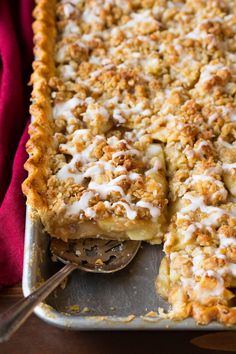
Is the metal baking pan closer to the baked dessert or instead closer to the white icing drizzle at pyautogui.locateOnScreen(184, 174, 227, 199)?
the baked dessert

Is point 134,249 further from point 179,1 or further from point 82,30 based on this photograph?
point 179,1

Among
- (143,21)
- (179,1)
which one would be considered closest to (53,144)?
(143,21)

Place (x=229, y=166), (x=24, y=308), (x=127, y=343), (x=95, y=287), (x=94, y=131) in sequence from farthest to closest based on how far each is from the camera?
(x=94, y=131), (x=229, y=166), (x=95, y=287), (x=127, y=343), (x=24, y=308)

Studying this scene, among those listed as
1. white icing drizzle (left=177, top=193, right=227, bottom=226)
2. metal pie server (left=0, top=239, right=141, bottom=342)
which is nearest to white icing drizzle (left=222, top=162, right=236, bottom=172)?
white icing drizzle (left=177, top=193, right=227, bottom=226)

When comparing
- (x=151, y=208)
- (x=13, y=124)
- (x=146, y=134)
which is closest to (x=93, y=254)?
(x=151, y=208)

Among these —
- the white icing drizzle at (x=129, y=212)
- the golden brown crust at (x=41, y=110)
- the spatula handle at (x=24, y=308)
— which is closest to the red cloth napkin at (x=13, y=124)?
the golden brown crust at (x=41, y=110)

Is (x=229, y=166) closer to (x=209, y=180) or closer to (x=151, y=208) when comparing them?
(x=209, y=180)
